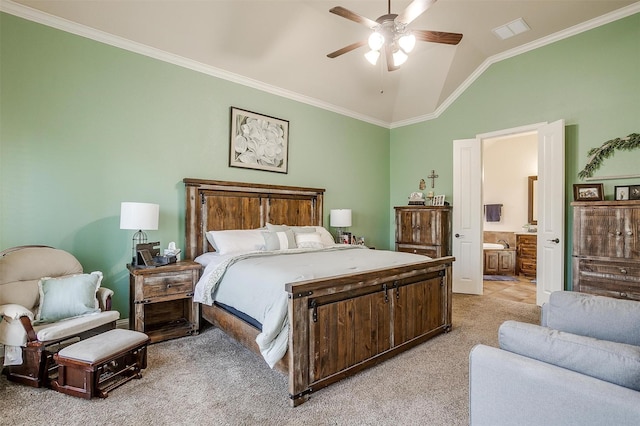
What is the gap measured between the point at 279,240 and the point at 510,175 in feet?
21.2

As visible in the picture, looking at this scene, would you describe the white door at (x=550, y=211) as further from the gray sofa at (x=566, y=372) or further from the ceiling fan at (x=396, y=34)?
the gray sofa at (x=566, y=372)

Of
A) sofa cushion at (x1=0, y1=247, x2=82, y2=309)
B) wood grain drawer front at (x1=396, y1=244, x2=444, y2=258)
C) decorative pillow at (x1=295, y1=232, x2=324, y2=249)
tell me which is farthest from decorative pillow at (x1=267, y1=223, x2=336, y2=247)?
sofa cushion at (x1=0, y1=247, x2=82, y2=309)

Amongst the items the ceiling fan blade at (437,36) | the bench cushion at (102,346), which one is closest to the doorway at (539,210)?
the ceiling fan blade at (437,36)

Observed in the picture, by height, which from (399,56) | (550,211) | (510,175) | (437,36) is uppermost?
(437,36)

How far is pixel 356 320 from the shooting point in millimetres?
2455

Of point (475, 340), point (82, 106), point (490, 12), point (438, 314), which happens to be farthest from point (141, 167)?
point (490, 12)

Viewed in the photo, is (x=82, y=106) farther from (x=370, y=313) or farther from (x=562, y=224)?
(x=562, y=224)

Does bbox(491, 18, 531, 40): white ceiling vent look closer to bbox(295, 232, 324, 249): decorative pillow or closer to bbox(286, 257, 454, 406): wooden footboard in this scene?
bbox(286, 257, 454, 406): wooden footboard

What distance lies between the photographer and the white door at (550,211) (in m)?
4.16

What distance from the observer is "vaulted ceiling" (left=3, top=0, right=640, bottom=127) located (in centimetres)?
330

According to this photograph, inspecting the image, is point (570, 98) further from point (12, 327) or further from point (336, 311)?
point (12, 327)

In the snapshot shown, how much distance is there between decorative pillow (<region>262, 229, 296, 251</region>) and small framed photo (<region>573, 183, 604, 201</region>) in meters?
3.60

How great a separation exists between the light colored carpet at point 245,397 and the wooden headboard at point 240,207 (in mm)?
1417

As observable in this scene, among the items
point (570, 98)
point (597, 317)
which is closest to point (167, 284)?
point (597, 317)
